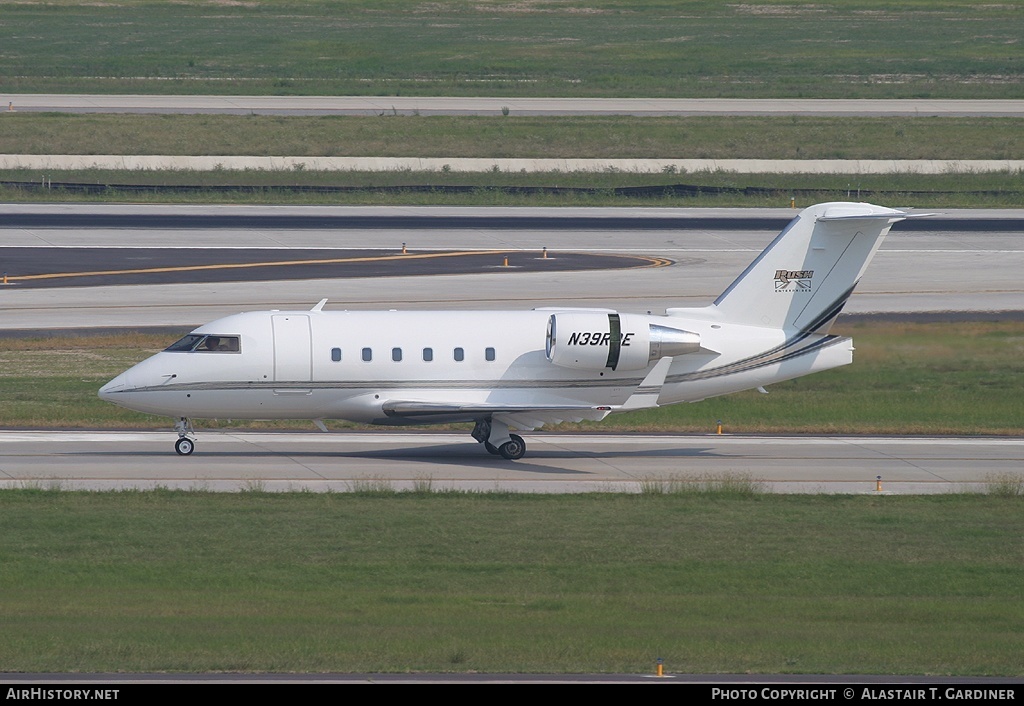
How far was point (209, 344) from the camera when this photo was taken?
1324 inches

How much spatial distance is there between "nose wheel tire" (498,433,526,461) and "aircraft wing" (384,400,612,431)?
0.47 metres

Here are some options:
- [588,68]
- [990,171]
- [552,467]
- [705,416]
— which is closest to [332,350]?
[552,467]

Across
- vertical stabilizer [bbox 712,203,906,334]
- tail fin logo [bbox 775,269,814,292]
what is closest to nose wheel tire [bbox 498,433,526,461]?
vertical stabilizer [bbox 712,203,906,334]

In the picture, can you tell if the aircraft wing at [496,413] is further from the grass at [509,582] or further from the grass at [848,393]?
the grass at [848,393]

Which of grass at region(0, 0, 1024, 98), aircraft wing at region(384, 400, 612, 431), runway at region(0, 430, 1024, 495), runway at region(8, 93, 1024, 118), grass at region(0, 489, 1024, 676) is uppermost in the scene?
grass at region(0, 0, 1024, 98)

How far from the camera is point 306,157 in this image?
3236 inches

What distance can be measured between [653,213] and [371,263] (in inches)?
739

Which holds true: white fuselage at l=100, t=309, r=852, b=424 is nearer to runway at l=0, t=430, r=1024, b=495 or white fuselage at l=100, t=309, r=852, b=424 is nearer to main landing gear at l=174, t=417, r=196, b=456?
main landing gear at l=174, t=417, r=196, b=456

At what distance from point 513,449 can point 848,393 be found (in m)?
12.9

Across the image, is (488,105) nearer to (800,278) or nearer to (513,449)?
(800,278)

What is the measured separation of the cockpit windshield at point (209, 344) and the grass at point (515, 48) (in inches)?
2808

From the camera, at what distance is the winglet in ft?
111

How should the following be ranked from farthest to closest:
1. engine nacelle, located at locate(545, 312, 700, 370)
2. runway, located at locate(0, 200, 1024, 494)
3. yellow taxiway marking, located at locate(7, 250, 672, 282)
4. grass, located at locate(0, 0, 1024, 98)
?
1. grass, located at locate(0, 0, 1024, 98)
2. yellow taxiway marking, located at locate(7, 250, 672, 282)
3. engine nacelle, located at locate(545, 312, 700, 370)
4. runway, located at locate(0, 200, 1024, 494)
